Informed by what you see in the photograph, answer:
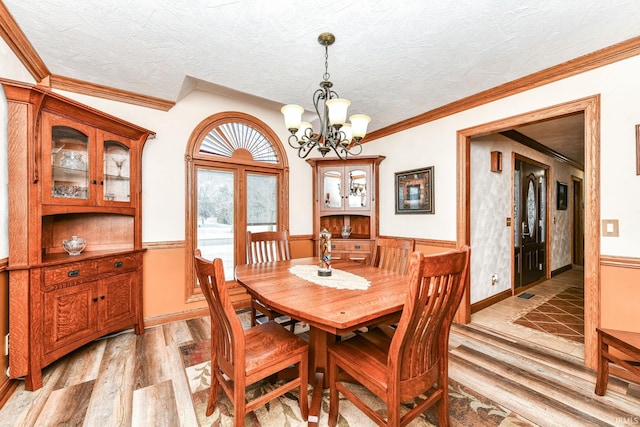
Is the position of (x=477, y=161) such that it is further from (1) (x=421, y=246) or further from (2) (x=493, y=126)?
(1) (x=421, y=246)

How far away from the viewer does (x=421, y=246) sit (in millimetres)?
3393

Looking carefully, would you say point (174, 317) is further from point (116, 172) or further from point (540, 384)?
point (540, 384)

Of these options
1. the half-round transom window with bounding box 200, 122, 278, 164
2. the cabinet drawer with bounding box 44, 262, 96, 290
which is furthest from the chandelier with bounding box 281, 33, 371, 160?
the cabinet drawer with bounding box 44, 262, 96, 290

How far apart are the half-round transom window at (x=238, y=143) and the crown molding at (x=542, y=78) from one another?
193 cm

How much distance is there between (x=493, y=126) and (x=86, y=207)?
381 cm

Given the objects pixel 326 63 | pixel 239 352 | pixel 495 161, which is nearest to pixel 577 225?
pixel 495 161

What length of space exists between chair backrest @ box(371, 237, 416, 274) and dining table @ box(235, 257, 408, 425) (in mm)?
254

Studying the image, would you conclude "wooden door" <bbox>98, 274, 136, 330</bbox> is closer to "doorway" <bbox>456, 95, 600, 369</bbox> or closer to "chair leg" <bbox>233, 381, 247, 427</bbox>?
"chair leg" <bbox>233, 381, 247, 427</bbox>

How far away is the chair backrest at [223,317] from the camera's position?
1287 millimetres

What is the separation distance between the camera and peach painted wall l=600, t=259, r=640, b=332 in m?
1.96

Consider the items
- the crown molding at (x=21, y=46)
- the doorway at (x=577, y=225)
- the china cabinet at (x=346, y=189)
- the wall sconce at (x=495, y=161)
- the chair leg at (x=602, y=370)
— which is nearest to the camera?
the crown molding at (x=21, y=46)

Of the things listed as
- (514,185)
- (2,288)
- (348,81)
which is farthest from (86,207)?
(514,185)

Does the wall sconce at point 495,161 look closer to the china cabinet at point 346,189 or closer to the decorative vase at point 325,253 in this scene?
the china cabinet at point 346,189

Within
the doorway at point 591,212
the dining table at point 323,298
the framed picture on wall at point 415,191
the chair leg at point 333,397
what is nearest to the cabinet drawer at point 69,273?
the dining table at point 323,298
